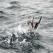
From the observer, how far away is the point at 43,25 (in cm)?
884

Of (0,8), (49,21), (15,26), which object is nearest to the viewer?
(15,26)

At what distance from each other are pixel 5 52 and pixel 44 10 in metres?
4.09

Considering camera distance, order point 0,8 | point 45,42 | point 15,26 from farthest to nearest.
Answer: point 0,8
point 15,26
point 45,42

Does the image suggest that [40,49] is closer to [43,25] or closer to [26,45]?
[26,45]

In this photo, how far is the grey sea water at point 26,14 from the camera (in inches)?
320

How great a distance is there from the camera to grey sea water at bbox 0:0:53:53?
Result: 8117 millimetres

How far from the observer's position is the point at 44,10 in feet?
34.3

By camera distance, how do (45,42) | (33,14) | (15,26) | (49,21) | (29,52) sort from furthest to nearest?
(33,14) < (49,21) < (15,26) < (45,42) < (29,52)

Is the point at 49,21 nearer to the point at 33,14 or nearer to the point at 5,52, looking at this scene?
the point at 33,14

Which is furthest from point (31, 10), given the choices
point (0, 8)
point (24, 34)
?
point (24, 34)

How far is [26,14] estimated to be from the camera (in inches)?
388

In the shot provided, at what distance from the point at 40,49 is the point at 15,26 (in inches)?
71.8

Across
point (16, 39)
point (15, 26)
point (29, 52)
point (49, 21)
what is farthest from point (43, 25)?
point (29, 52)

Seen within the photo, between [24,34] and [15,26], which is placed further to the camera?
[15,26]
